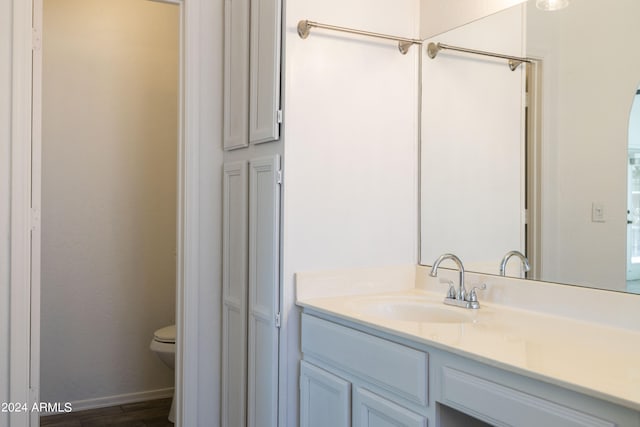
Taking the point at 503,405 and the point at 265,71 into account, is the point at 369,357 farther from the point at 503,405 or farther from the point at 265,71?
the point at 265,71

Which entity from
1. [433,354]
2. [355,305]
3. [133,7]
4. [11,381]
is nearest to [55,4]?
[133,7]

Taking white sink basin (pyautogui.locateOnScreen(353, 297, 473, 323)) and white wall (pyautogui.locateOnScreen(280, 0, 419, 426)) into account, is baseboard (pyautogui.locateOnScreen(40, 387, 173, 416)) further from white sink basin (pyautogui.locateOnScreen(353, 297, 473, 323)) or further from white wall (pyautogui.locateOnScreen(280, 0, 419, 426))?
white sink basin (pyautogui.locateOnScreen(353, 297, 473, 323))

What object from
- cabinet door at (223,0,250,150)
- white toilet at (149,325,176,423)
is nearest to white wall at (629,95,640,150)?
cabinet door at (223,0,250,150)

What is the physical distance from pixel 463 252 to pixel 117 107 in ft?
7.14

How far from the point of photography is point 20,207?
2.11m

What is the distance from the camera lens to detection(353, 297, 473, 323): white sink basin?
6.40 feet

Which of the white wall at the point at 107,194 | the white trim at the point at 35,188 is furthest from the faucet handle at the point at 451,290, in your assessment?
the white wall at the point at 107,194

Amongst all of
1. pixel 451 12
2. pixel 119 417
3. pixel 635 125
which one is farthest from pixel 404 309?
pixel 119 417

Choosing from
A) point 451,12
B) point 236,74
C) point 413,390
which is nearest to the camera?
point 413,390

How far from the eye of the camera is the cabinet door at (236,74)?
227cm

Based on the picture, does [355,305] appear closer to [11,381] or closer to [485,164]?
[485,164]

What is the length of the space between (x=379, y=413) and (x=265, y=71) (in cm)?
130

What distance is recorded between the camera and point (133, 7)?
3242mm

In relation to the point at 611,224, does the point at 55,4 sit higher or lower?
higher
